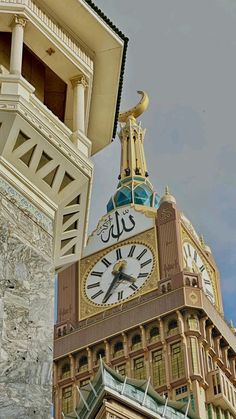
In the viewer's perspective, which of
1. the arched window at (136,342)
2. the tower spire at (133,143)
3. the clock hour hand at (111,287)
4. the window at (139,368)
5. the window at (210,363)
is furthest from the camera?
the tower spire at (133,143)

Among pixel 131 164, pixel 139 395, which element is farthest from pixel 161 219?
pixel 139 395

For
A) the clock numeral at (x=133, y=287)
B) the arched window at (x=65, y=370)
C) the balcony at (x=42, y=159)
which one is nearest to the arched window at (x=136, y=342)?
the clock numeral at (x=133, y=287)

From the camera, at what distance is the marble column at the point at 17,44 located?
542 inches

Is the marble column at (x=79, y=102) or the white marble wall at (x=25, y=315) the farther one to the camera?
the marble column at (x=79, y=102)

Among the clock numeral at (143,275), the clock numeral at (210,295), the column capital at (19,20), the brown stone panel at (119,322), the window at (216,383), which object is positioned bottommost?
the column capital at (19,20)

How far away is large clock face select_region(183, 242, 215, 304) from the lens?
46.5m

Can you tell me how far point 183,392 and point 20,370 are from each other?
3159cm

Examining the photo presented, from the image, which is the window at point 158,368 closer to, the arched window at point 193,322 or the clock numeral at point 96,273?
the arched window at point 193,322

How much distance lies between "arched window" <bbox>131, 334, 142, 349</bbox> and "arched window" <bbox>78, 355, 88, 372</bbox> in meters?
2.19

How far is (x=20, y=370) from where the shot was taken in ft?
37.5

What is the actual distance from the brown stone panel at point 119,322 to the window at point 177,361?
60.0 inches

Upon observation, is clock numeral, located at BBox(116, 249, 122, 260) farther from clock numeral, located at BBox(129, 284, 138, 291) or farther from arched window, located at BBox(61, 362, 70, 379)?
arched window, located at BBox(61, 362, 70, 379)

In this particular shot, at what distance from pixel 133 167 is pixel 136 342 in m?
11.2

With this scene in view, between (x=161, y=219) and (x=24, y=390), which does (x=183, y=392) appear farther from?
(x=24, y=390)
